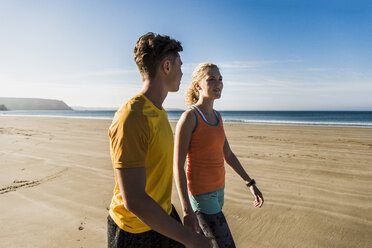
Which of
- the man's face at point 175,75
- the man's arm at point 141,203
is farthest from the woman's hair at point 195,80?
the man's arm at point 141,203

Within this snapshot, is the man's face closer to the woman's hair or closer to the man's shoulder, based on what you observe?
the man's shoulder

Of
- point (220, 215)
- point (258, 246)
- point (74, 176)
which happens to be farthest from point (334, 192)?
point (74, 176)

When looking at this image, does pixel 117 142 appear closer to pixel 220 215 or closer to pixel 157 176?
pixel 157 176

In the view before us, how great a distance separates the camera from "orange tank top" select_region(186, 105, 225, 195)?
6.63ft

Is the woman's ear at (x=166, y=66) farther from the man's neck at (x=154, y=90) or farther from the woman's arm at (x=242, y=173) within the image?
the woman's arm at (x=242, y=173)

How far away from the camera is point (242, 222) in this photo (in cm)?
344

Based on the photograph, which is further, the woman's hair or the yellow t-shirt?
the woman's hair

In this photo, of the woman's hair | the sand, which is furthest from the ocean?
the woman's hair

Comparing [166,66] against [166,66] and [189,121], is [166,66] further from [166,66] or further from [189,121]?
[189,121]

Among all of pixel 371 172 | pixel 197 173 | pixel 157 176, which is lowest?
pixel 371 172

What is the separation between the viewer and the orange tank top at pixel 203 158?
202cm

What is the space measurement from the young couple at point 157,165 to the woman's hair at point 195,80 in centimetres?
42

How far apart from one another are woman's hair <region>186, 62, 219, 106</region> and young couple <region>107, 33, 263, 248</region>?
0.42 meters

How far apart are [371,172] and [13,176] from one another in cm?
852
